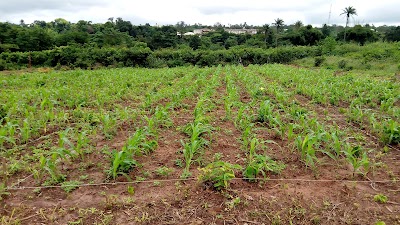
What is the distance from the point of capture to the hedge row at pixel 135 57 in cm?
2866

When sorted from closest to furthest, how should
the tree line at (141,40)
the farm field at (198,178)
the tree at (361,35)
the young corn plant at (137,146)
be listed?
the farm field at (198,178) → the young corn plant at (137,146) → the tree line at (141,40) → the tree at (361,35)

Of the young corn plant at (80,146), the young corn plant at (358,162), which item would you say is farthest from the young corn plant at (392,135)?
the young corn plant at (80,146)

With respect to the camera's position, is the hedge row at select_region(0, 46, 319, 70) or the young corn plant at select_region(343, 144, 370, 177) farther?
the hedge row at select_region(0, 46, 319, 70)

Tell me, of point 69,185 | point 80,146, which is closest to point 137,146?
point 80,146

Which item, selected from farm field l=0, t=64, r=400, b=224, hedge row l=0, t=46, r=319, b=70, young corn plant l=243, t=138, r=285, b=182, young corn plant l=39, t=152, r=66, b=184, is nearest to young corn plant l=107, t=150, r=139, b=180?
farm field l=0, t=64, r=400, b=224

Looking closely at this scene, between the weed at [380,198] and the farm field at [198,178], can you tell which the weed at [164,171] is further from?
the weed at [380,198]

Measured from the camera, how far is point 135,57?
30125 millimetres

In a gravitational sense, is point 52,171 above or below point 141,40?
below

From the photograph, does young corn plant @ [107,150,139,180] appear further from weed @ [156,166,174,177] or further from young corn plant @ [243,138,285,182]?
young corn plant @ [243,138,285,182]

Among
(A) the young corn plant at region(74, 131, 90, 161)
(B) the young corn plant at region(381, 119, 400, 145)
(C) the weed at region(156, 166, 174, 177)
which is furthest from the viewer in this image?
(B) the young corn plant at region(381, 119, 400, 145)

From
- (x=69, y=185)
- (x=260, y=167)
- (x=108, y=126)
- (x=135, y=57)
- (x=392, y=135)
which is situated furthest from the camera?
(x=135, y=57)

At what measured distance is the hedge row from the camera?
2866cm

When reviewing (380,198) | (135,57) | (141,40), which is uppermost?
(141,40)

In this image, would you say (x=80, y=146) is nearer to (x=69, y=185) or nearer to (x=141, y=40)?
(x=69, y=185)
